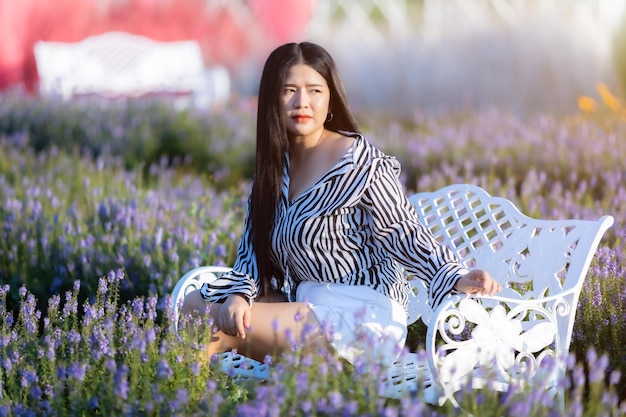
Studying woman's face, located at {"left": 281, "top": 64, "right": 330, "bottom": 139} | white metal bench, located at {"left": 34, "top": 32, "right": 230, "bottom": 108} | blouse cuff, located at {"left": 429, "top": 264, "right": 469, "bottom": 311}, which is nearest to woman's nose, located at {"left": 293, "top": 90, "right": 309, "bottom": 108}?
woman's face, located at {"left": 281, "top": 64, "right": 330, "bottom": 139}

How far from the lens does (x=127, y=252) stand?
3.99 metres

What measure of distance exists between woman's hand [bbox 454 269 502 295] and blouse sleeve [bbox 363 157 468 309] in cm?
13

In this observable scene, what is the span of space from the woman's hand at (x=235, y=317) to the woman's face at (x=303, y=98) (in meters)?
0.50

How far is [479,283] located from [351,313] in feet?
A: 1.16

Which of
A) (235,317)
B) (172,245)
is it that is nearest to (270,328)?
(235,317)

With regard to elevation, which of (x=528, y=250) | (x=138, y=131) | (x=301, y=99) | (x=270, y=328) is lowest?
(x=270, y=328)

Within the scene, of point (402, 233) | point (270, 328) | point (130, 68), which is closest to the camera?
point (270, 328)

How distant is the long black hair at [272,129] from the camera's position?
282 centimetres

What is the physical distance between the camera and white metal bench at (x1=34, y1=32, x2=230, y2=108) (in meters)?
10.2

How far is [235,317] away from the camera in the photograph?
2.63m

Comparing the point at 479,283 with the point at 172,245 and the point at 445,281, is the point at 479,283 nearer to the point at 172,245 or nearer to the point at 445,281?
the point at 445,281

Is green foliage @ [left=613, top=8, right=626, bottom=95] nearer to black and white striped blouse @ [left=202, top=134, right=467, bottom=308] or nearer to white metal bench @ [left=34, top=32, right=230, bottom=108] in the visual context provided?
white metal bench @ [left=34, top=32, right=230, bottom=108]

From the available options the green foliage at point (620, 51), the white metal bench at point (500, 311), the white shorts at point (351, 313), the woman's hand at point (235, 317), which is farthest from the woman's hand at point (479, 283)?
the green foliage at point (620, 51)

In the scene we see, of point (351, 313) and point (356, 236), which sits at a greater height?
point (356, 236)
